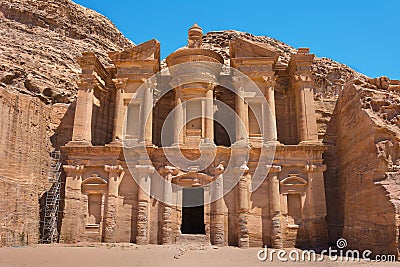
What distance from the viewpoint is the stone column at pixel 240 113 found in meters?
20.0

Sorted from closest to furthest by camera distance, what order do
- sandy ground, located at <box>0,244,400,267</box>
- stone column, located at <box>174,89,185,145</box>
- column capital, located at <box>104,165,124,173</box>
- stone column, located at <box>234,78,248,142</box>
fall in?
1. sandy ground, located at <box>0,244,400,267</box>
2. column capital, located at <box>104,165,124,173</box>
3. stone column, located at <box>234,78,248,142</box>
4. stone column, located at <box>174,89,185,145</box>

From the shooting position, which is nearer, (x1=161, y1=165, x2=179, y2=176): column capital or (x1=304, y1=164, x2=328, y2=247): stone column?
(x1=304, y1=164, x2=328, y2=247): stone column

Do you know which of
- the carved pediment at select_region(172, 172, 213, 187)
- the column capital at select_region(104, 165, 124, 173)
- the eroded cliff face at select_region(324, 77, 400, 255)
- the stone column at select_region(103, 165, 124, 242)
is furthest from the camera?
the column capital at select_region(104, 165, 124, 173)

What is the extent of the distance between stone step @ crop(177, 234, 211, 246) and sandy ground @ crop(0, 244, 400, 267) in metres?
1.30

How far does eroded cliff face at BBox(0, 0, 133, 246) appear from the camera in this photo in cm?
1728

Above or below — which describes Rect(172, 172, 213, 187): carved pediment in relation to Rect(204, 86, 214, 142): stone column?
below

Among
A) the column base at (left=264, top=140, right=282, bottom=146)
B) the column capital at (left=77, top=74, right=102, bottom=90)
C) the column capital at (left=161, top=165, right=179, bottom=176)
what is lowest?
the column capital at (left=161, top=165, right=179, bottom=176)

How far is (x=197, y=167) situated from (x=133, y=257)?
641 cm

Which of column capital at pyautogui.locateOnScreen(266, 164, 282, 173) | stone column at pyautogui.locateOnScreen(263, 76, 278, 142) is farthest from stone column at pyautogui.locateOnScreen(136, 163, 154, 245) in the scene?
stone column at pyautogui.locateOnScreen(263, 76, 278, 142)

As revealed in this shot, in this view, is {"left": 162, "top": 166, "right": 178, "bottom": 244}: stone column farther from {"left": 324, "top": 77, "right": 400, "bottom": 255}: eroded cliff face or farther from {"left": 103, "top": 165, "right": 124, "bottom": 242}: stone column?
{"left": 324, "top": 77, "right": 400, "bottom": 255}: eroded cliff face

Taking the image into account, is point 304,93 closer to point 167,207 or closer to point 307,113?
point 307,113

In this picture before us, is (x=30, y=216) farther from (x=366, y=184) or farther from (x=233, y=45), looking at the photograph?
(x=366, y=184)

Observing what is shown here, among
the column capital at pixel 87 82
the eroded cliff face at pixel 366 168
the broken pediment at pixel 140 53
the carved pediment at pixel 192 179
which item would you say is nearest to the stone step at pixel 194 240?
the carved pediment at pixel 192 179

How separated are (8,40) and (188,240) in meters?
21.3
